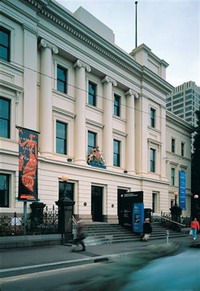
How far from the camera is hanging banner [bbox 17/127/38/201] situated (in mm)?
16625

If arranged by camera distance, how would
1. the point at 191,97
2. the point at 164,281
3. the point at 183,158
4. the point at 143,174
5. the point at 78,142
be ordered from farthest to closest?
the point at 191,97 < the point at 183,158 < the point at 143,174 < the point at 78,142 < the point at 164,281

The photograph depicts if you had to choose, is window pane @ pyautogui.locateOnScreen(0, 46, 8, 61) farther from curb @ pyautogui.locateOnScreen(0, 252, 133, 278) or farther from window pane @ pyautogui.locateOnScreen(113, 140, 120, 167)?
curb @ pyautogui.locateOnScreen(0, 252, 133, 278)

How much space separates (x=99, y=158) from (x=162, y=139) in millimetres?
10744

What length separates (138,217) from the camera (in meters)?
22.7

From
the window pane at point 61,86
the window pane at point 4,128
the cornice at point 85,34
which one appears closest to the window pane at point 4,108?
the window pane at point 4,128

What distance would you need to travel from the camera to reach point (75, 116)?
25.7 metres

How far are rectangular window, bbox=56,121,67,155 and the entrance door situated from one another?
431 cm

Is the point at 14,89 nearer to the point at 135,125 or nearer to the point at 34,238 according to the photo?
the point at 34,238

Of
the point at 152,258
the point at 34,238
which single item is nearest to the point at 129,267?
the point at 152,258

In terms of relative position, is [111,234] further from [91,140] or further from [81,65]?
[81,65]

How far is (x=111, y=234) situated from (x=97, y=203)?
234 inches

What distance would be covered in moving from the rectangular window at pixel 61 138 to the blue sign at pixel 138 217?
6749 mm

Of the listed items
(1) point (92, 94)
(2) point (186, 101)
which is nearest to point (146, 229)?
(1) point (92, 94)

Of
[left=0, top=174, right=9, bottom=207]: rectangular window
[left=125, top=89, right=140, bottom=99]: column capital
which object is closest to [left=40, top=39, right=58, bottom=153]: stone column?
[left=0, top=174, right=9, bottom=207]: rectangular window
